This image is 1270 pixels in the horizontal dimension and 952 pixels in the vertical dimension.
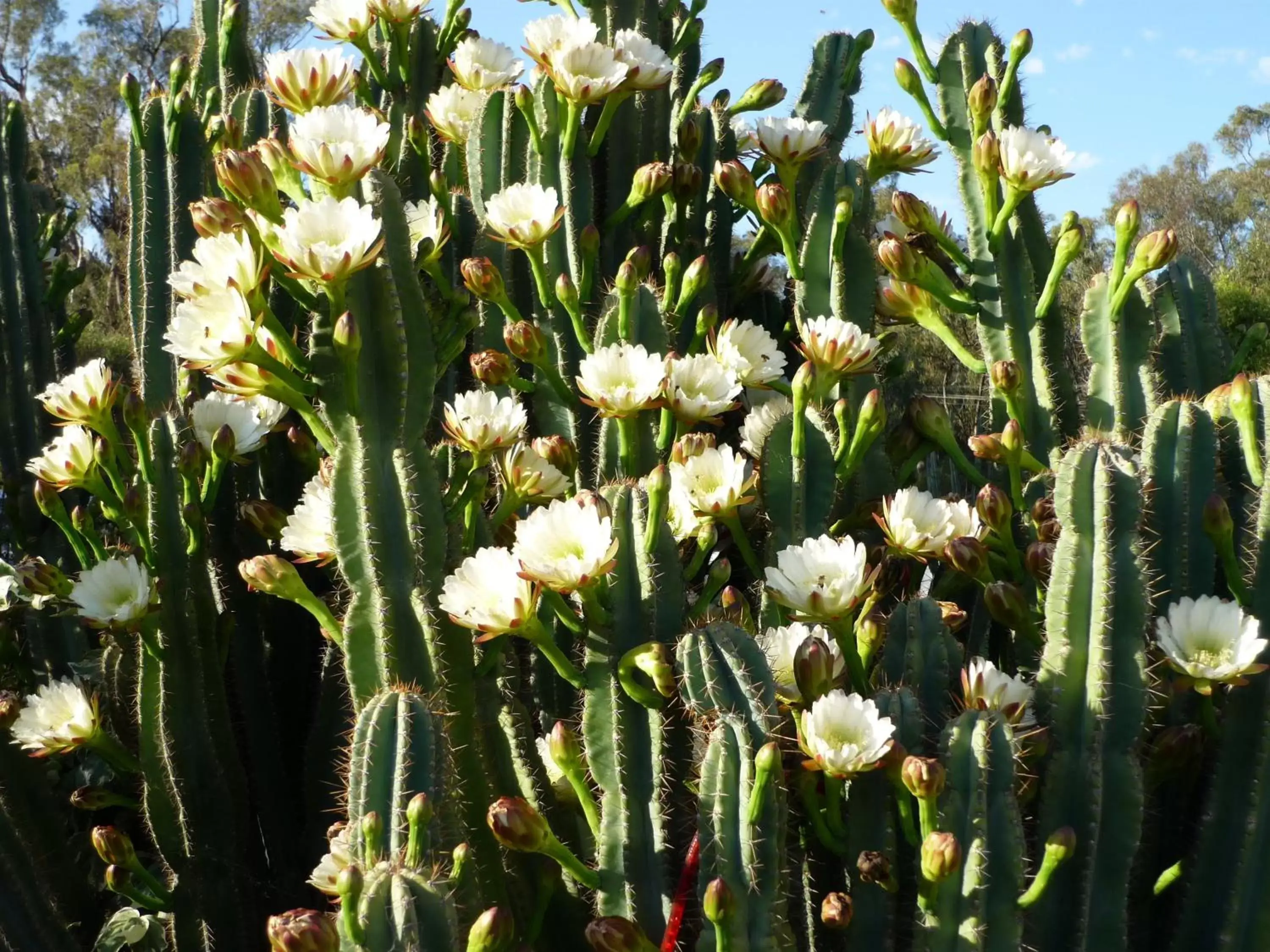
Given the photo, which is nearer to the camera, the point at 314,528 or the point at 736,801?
the point at 736,801

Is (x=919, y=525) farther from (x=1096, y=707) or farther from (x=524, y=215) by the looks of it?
(x=524, y=215)

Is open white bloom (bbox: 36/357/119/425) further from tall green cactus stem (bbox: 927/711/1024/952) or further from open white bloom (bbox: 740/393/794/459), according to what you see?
tall green cactus stem (bbox: 927/711/1024/952)

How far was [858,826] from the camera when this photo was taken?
1.28 metres

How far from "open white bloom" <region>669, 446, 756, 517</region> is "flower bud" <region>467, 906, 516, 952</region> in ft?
1.76

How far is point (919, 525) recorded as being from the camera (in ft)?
5.01

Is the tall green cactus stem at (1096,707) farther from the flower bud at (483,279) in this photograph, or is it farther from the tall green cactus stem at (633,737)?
the flower bud at (483,279)

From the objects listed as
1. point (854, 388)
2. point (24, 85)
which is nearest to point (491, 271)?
point (854, 388)

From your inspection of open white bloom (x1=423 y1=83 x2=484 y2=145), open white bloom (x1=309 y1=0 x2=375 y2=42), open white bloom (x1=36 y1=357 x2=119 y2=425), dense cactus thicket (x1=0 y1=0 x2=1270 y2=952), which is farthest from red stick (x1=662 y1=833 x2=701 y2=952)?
open white bloom (x1=309 y1=0 x2=375 y2=42)

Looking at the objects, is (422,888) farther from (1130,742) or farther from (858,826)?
(1130,742)

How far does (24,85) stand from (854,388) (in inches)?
906

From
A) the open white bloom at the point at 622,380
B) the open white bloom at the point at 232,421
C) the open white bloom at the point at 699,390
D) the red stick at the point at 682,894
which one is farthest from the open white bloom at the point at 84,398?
the red stick at the point at 682,894

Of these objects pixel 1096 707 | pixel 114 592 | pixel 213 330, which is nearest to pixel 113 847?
pixel 114 592

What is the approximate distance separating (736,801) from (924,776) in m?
0.18

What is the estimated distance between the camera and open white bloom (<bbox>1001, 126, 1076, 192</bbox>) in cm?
169
